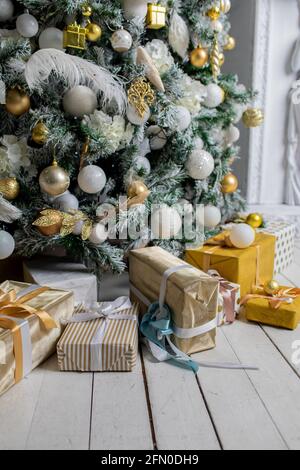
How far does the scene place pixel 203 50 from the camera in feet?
5.73

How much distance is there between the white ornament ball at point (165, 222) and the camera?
1.65 metres

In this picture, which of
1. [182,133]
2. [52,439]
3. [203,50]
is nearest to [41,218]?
[182,133]

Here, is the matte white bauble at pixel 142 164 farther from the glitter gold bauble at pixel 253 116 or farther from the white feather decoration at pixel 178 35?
the glitter gold bauble at pixel 253 116

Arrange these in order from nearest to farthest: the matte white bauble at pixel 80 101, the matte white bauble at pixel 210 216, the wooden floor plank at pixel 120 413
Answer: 1. the wooden floor plank at pixel 120 413
2. the matte white bauble at pixel 80 101
3. the matte white bauble at pixel 210 216

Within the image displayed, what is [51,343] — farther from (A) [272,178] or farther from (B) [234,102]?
(A) [272,178]

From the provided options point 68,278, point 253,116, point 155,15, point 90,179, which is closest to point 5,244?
point 68,278

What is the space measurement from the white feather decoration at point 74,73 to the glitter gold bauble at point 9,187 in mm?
304

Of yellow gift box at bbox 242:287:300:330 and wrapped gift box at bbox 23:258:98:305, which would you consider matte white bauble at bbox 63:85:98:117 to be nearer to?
wrapped gift box at bbox 23:258:98:305

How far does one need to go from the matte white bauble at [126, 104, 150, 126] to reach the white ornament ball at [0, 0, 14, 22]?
50 cm

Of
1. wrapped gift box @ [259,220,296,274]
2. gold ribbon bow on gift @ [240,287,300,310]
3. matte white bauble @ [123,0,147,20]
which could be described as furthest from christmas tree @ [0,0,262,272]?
wrapped gift box @ [259,220,296,274]

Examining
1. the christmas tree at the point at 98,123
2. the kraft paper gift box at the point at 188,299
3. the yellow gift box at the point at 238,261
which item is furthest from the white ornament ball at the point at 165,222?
the kraft paper gift box at the point at 188,299

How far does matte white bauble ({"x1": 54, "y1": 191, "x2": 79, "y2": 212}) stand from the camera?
59.3 inches

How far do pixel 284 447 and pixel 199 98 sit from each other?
1.27m

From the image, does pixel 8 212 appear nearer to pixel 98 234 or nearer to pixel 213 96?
pixel 98 234
